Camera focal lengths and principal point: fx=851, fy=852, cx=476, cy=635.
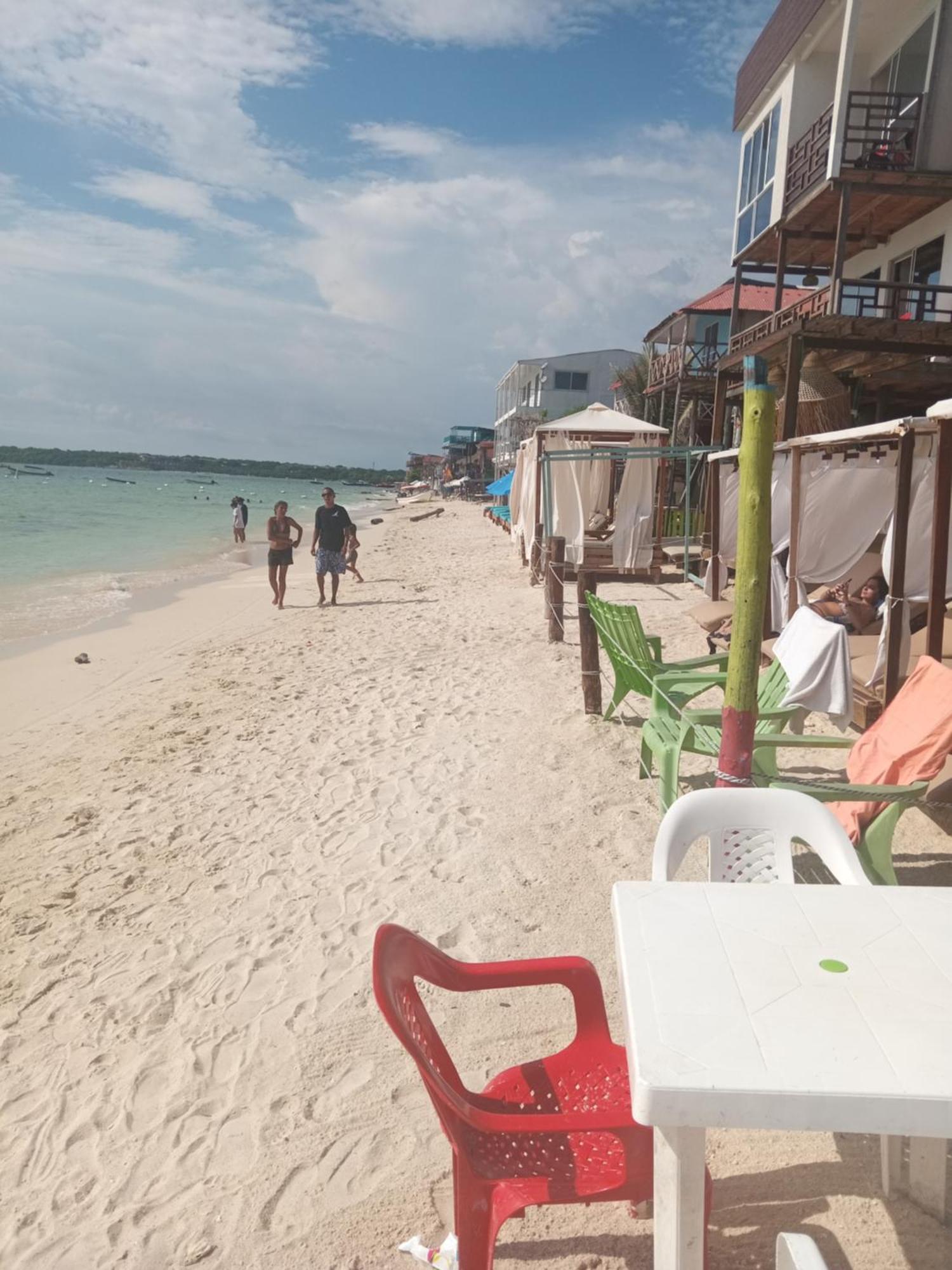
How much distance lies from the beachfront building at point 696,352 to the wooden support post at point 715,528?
10.1 metres

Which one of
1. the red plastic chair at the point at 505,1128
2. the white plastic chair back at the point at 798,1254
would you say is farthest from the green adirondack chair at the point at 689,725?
the white plastic chair back at the point at 798,1254

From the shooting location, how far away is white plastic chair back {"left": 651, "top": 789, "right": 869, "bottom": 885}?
2535 mm

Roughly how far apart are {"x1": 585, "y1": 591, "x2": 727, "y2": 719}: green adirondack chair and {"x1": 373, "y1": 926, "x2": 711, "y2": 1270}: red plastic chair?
359 cm

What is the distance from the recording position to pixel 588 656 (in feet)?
20.3

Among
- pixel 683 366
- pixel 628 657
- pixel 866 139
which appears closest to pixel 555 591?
pixel 628 657

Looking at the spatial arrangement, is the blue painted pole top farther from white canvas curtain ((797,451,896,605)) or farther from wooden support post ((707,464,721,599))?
wooden support post ((707,464,721,599))

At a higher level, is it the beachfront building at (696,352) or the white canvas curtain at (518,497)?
the beachfront building at (696,352)

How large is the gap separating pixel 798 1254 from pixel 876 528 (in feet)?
24.1

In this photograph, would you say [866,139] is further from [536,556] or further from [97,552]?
[97,552]

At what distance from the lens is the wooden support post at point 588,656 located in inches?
242

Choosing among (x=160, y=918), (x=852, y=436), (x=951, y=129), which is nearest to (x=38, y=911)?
(x=160, y=918)

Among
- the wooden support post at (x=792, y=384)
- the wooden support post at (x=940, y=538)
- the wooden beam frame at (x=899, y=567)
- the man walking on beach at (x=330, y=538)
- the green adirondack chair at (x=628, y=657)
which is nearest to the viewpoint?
the wooden support post at (x=940, y=538)

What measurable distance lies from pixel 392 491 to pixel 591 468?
85248 mm

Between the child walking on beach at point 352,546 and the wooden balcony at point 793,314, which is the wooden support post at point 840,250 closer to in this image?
the wooden balcony at point 793,314
